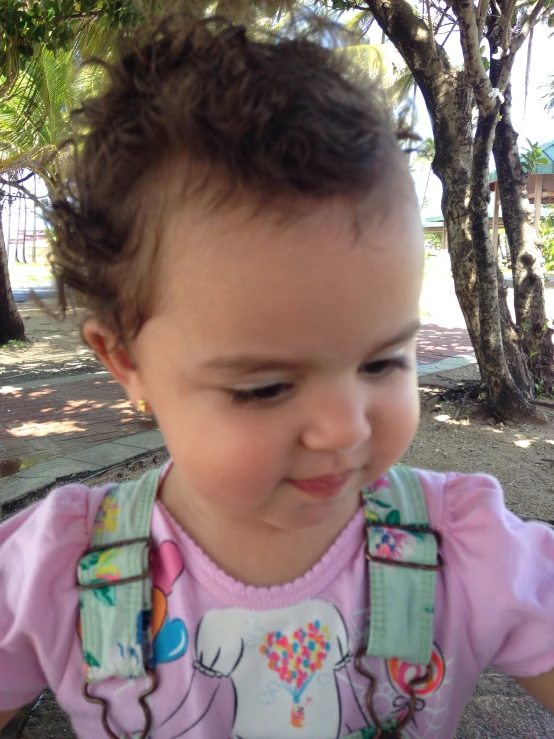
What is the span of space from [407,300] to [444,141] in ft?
13.3

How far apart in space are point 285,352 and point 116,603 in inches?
21.5

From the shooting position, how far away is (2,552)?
1.12 m

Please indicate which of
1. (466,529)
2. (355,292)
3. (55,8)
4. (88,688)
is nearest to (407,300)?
(355,292)

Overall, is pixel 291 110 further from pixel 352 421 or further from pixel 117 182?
pixel 352 421

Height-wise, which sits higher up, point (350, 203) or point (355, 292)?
point (350, 203)

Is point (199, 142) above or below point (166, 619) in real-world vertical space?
above

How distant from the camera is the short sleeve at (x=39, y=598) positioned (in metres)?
1.04

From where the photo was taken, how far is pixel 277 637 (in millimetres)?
1091

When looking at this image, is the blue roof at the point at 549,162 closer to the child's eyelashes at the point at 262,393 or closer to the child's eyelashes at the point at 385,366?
the child's eyelashes at the point at 385,366

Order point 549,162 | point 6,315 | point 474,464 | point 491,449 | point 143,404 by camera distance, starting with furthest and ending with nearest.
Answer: point 549,162
point 6,315
point 491,449
point 474,464
point 143,404

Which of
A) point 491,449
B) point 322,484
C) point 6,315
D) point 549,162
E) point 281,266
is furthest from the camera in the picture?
point 549,162

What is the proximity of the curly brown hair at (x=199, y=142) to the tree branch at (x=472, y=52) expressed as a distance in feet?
11.2

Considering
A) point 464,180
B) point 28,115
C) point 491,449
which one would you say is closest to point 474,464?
point 491,449

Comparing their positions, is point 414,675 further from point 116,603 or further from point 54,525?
point 54,525
